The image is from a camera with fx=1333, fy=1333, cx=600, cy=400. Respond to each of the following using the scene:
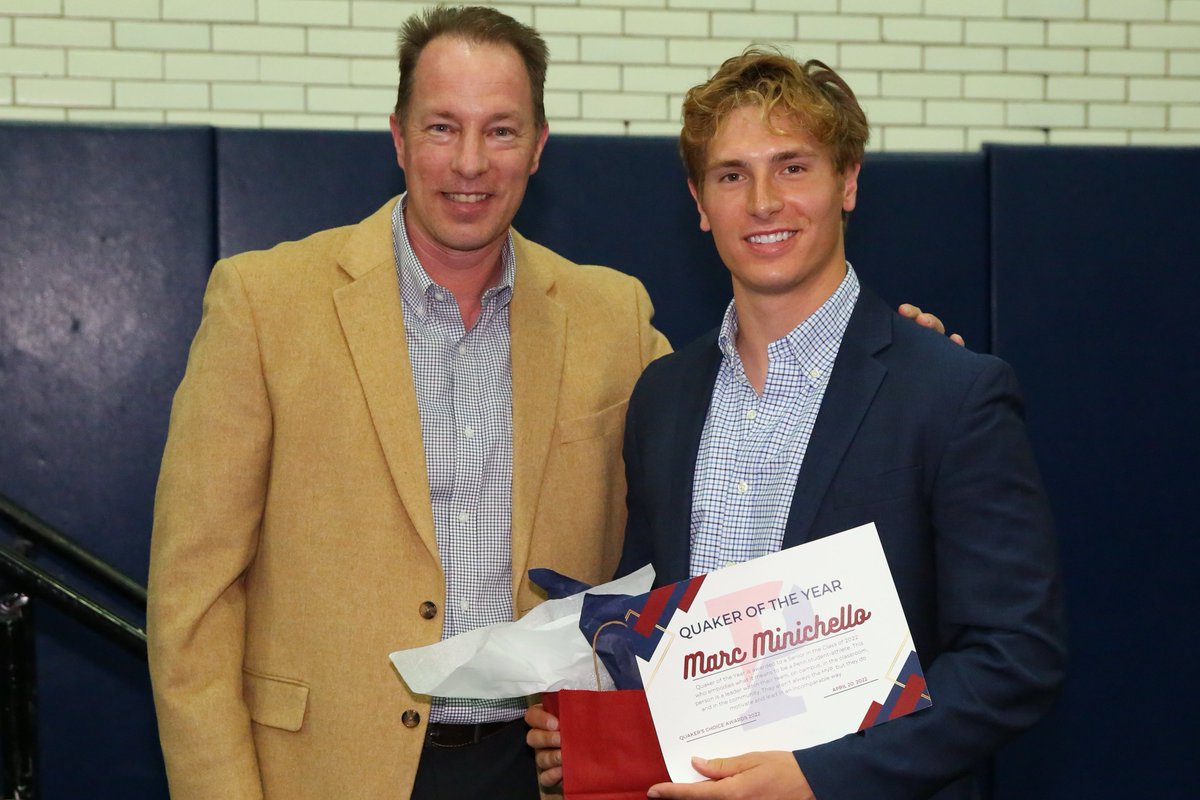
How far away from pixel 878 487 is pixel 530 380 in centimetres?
78

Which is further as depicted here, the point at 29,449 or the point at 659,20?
the point at 659,20

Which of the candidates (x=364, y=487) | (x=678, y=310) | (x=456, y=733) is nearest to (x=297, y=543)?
(x=364, y=487)

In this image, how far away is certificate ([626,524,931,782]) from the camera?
1.86m

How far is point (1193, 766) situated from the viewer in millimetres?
4641

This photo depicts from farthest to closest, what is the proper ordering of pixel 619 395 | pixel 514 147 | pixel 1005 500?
pixel 619 395, pixel 514 147, pixel 1005 500

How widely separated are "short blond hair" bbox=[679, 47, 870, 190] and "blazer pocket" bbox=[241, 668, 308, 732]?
114cm

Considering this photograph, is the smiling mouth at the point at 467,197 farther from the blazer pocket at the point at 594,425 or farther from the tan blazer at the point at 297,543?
the blazer pocket at the point at 594,425

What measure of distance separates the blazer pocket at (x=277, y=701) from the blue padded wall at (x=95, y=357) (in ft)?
6.41

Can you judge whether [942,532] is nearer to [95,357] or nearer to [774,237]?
[774,237]

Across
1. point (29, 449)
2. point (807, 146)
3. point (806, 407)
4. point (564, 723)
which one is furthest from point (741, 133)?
point (29, 449)

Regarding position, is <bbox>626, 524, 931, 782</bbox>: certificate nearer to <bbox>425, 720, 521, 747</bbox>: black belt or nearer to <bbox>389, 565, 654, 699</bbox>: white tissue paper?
<bbox>389, 565, 654, 699</bbox>: white tissue paper

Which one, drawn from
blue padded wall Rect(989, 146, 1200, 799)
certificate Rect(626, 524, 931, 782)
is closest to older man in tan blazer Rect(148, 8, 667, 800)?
certificate Rect(626, 524, 931, 782)

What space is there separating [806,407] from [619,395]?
61 cm

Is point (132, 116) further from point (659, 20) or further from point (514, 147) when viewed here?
point (514, 147)
